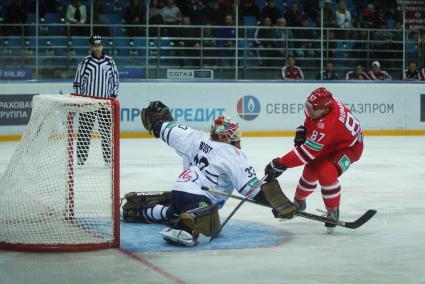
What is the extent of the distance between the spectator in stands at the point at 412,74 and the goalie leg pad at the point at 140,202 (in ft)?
32.6

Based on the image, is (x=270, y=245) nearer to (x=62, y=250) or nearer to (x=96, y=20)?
(x=62, y=250)

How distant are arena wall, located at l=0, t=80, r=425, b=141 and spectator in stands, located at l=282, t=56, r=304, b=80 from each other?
407mm

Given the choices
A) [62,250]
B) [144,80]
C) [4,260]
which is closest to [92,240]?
[62,250]

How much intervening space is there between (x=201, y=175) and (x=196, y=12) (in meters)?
9.76

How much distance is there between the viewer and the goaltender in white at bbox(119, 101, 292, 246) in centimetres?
568

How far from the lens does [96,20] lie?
1471cm

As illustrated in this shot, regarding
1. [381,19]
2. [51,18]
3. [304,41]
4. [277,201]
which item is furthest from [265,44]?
[277,201]

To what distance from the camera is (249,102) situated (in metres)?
14.5


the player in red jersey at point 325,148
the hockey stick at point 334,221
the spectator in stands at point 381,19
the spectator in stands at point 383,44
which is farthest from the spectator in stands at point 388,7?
the hockey stick at point 334,221

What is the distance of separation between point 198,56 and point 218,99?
1.27 meters

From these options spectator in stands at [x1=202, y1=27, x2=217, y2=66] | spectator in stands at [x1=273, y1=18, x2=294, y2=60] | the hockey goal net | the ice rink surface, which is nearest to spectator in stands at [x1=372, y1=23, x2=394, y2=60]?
spectator in stands at [x1=273, y1=18, x2=294, y2=60]

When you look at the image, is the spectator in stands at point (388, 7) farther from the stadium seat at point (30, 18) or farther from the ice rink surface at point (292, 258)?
the ice rink surface at point (292, 258)

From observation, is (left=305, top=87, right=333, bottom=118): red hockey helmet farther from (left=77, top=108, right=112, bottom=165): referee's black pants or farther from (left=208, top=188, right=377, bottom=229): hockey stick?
(left=77, top=108, right=112, bottom=165): referee's black pants

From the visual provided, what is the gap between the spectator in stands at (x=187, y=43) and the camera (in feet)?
48.9
